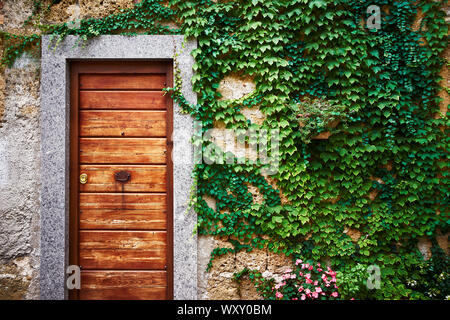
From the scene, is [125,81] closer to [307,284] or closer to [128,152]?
[128,152]

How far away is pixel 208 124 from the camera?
2.96m

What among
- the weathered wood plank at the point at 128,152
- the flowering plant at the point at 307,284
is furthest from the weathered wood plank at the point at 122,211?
the flowering plant at the point at 307,284

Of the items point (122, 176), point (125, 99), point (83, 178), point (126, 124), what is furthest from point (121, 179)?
point (125, 99)

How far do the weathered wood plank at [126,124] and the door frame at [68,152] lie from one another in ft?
→ 0.66

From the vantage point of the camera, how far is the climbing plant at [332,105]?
292 cm

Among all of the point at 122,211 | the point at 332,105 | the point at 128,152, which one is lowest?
the point at 122,211

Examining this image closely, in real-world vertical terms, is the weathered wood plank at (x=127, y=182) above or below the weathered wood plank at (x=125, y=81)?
below

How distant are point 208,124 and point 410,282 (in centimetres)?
273

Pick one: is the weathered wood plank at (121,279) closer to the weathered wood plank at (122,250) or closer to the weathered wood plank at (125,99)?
the weathered wood plank at (122,250)

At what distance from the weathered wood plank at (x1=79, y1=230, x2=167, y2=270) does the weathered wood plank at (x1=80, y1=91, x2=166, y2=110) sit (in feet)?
4.66

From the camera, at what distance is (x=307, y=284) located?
2.79m

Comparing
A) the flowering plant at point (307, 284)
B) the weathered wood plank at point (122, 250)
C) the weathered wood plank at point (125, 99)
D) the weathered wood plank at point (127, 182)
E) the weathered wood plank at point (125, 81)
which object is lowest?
the flowering plant at point (307, 284)

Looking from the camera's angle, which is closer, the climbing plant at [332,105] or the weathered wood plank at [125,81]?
the climbing plant at [332,105]

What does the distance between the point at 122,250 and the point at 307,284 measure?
6.65ft
